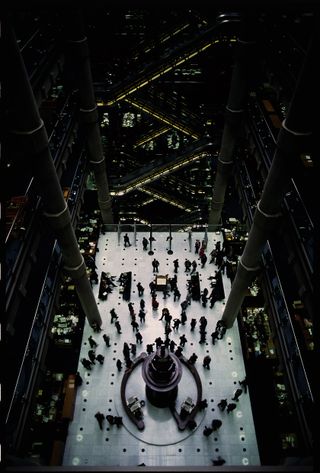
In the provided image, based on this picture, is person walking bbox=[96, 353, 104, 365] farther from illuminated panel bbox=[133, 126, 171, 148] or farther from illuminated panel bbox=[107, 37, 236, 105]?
illuminated panel bbox=[133, 126, 171, 148]

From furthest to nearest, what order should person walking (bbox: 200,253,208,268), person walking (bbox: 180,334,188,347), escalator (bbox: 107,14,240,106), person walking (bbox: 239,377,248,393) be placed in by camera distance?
person walking (bbox: 200,253,208,268), escalator (bbox: 107,14,240,106), person walking (bbox: 180,334,188,347), person walking (bbox: 239,377,248,393)

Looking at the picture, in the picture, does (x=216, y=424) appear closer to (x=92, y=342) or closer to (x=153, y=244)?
(x=92, y=342)

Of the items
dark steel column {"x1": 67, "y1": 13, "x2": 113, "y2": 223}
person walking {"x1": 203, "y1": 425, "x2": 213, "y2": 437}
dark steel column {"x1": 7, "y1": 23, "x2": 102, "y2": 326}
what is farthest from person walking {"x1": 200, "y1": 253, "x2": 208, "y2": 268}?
person walking {"x1": 203, "y1": 425, "x2": 213, "y2": 437}

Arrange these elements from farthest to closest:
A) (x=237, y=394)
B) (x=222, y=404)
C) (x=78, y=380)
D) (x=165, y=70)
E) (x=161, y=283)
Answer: (x=161, y=283) → (x=165, y=70) → (x=78, y=380) → (x=237, y=394) → (x=222, y=404)

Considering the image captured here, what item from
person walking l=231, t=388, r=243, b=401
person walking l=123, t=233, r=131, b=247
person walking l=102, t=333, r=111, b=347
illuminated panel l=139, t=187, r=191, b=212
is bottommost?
person walking l=231, t=388, r=243, b=401

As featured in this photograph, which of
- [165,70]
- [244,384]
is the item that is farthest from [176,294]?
[165,70]

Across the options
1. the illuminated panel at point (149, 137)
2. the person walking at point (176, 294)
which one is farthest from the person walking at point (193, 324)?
the illuminated panel at point (149, 137)

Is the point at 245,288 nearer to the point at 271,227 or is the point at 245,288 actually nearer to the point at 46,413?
the point at 271,227
